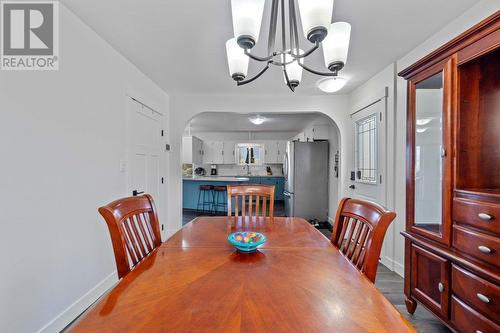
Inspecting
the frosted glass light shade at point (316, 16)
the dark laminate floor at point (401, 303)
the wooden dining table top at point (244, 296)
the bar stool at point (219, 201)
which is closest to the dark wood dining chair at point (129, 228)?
the wooden dining table top at point (244, 296)

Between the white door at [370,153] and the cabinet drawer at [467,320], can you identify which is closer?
the cabinet drawer at [467,320]

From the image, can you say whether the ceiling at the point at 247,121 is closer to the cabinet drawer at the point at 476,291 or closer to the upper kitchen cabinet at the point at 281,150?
the upper kitchen cabinet at the point at 281,150

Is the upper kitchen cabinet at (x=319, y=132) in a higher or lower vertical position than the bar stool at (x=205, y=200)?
higher

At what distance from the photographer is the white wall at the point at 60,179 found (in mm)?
1373

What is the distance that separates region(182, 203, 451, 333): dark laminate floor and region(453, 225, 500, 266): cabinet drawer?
2.49ft

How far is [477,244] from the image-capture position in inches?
50.9

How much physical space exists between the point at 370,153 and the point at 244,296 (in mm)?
2878

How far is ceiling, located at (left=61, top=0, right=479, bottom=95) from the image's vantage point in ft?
5.46

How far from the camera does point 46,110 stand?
1578mm

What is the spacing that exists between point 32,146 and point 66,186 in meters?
0.38

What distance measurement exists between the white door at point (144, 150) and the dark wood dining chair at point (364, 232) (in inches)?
87.8

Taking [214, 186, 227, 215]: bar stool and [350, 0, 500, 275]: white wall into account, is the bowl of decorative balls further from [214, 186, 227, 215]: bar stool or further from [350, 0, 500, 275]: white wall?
[214, 186, 227, 215]: bar stool

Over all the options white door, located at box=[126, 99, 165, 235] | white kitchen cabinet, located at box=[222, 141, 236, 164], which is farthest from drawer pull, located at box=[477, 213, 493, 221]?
white kitchen cabinet, located at box=[222, 141, 236, 164]

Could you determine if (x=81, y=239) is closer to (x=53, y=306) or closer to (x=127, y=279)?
(x=53, y=306)
